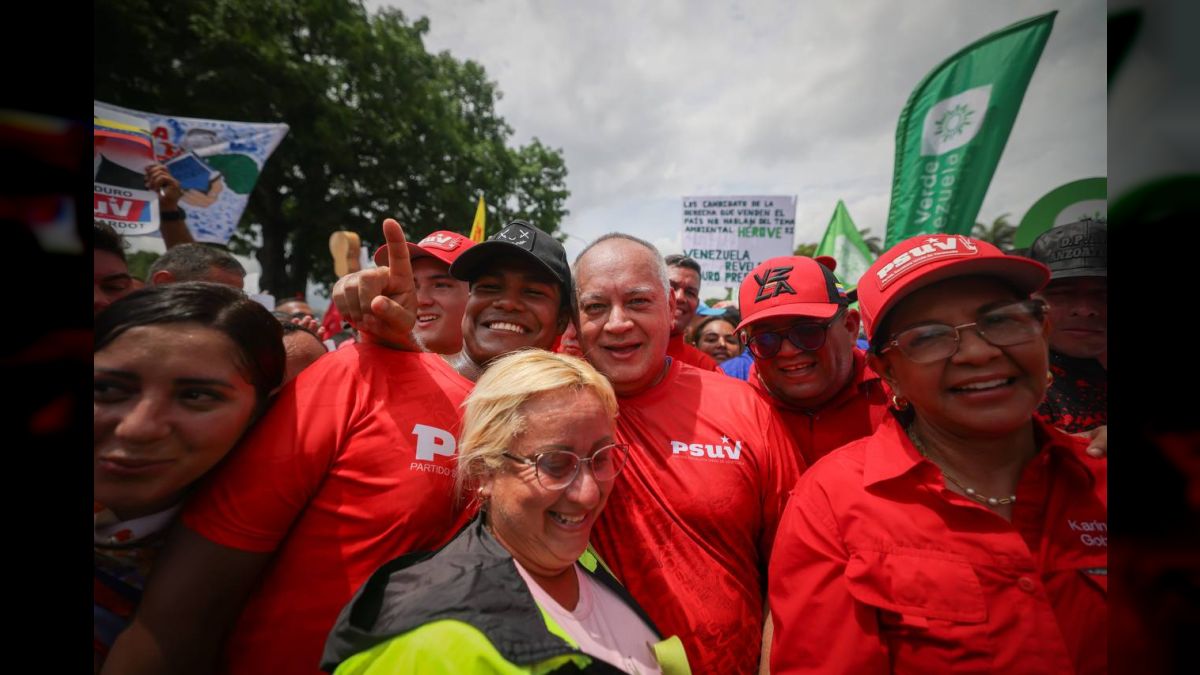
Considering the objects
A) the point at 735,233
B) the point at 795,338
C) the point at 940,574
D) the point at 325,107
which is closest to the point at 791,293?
the point at 795,338

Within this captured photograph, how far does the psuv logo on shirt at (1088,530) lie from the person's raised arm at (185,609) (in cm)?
254

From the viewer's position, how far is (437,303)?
332 cm

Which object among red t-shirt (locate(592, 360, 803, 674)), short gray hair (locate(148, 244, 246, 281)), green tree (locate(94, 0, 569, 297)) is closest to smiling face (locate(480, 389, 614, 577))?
red t-shirt (locate(592, 360, 803, 674))

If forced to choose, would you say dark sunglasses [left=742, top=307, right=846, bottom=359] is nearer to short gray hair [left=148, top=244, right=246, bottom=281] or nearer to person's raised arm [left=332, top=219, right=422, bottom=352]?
person's raised arm [left=332, top=219, right=422, bottom=352]

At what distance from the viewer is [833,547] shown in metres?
1.66

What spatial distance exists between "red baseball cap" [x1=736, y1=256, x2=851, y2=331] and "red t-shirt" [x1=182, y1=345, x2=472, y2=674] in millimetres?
1920

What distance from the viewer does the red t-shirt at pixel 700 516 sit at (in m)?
1.99

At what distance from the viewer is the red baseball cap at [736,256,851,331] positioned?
282 cm

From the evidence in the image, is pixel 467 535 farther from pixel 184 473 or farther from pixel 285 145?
pixel 285 145

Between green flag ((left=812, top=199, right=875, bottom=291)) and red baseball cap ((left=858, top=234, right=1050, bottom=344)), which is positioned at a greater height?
Answer: green flag ((left=812, top=199, right=875, bottom=291))

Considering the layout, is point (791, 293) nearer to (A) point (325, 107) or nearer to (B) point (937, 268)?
(B) point (937, 268)
